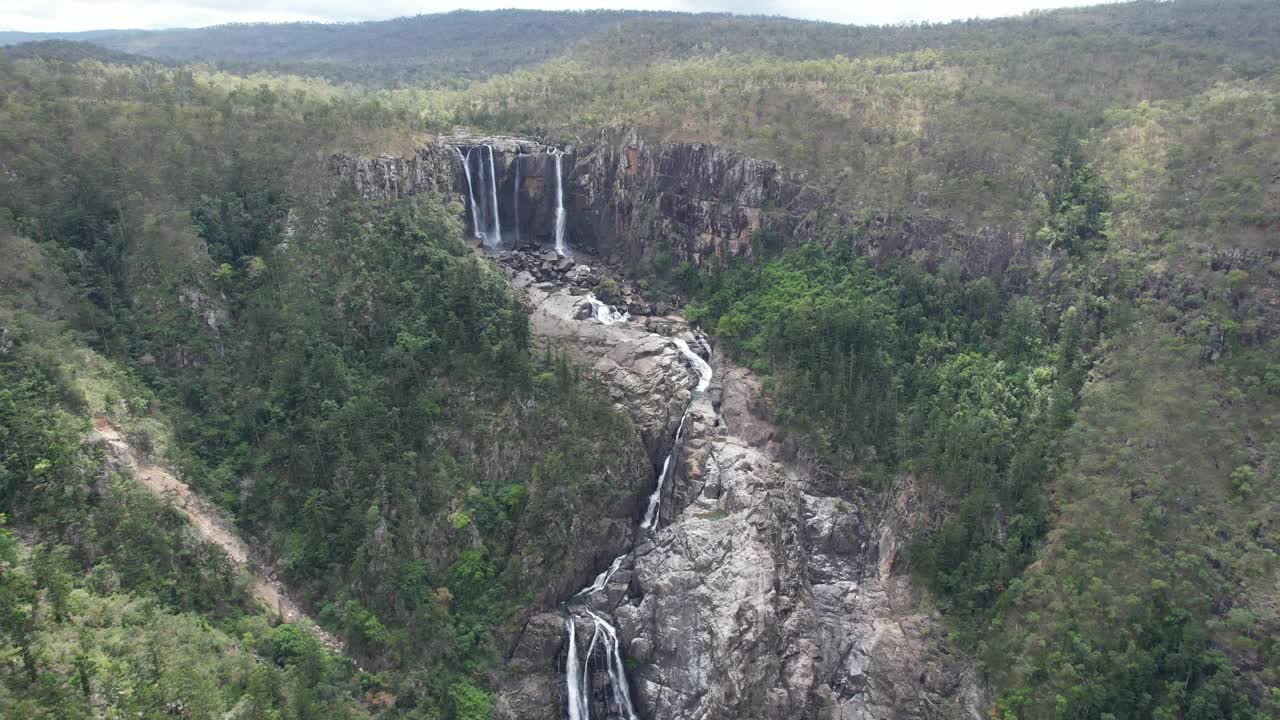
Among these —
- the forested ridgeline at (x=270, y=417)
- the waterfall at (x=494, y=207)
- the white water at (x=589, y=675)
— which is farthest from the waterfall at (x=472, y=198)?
the white water at (x=589, y=675)

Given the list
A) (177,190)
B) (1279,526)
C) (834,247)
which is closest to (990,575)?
(1279,526)

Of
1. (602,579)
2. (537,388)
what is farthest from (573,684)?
(537,388)

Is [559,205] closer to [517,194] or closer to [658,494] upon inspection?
[517,194]

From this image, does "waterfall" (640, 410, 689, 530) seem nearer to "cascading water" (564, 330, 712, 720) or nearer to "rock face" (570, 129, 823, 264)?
"cascading water" (564, 330, 712, 720)

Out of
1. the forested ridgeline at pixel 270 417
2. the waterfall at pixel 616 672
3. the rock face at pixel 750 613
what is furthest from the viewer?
the waterfall at pixel 616 672

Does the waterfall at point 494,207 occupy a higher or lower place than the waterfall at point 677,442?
higher

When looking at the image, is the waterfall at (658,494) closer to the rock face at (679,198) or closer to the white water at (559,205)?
the rock face at (679,198)

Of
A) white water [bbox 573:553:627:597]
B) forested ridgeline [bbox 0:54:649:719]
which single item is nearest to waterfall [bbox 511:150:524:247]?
forested ridgeline [bbox 0:54:649:719]
